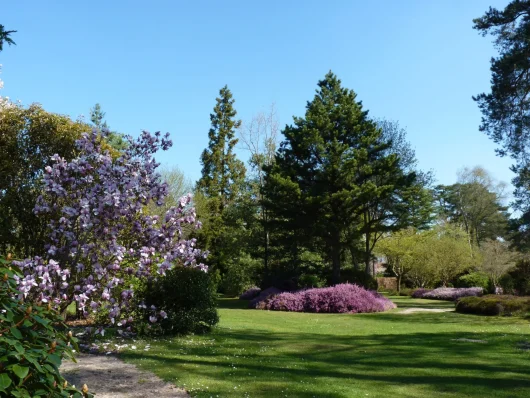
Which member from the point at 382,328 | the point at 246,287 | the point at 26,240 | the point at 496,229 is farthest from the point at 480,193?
the point at 26,240

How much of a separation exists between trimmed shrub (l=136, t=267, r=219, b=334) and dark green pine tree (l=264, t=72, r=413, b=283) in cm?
1344

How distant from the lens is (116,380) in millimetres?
6121

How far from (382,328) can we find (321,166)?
43.9 feet

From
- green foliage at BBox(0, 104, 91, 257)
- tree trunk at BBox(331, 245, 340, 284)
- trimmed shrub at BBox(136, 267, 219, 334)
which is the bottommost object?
trimmed shrub at BBox(136, 267, 219, 334)

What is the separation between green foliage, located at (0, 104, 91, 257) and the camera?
1111 centimetres

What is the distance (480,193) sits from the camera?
190 ft

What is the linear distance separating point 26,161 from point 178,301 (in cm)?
535

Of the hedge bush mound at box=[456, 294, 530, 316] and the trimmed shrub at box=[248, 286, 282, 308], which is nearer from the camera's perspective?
the hedge bush mound at box=[456, 294, 530, 316]

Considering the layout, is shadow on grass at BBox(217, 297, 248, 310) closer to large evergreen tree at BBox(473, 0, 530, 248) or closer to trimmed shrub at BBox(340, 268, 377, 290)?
trimmed shrub at BBox(340, 268, 377, 290)

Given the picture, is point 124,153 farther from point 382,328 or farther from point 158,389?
point 382,328

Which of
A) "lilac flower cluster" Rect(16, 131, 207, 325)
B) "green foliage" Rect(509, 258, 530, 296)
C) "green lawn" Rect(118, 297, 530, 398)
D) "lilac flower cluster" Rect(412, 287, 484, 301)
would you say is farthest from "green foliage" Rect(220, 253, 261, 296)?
"lilac flower cluster" Rect(16, 131, 207, 325)

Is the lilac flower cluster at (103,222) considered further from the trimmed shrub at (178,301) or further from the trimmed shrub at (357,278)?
the trimmed shrub at (357,278)

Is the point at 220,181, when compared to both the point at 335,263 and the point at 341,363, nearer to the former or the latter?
the point at 335,263

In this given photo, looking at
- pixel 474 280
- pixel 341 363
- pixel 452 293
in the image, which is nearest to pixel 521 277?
pixel 452 293
